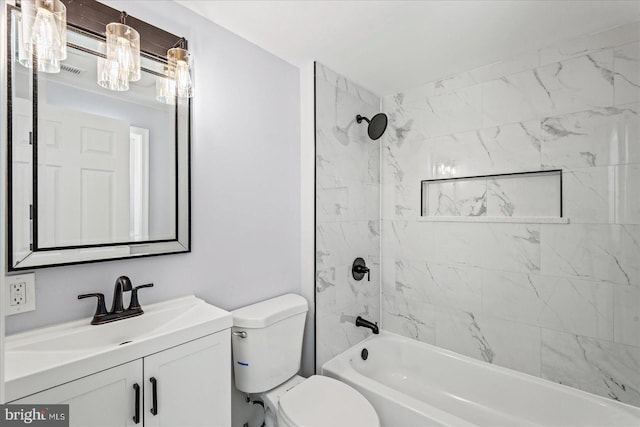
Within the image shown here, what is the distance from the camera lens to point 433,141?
7.87ft

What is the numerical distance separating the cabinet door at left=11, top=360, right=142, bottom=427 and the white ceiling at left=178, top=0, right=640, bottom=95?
1598 millimetres

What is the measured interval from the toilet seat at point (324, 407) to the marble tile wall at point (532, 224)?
998mm

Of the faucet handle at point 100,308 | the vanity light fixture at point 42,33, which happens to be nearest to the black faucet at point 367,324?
the faucet handle at point 100,308

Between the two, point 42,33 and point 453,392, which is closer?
point 42,33

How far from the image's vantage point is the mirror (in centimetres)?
112

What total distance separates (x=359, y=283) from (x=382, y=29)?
168 centimetres

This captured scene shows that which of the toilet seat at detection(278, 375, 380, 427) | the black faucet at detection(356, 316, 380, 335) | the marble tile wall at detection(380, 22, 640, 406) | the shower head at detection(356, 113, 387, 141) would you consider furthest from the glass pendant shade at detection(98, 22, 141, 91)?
the black faucet at detection(356, 316, 380, 335)

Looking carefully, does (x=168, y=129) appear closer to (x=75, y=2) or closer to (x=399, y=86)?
(x=75, y=2)

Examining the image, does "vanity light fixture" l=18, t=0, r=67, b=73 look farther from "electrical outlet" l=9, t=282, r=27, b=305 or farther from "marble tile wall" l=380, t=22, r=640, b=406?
"marble tile wall" l=380, t=22, r=640, b=406

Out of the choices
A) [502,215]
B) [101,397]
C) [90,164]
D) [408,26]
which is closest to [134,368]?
[101,397]

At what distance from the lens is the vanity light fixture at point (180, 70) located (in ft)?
4.87

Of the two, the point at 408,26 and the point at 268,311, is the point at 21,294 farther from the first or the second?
the point at 408,26

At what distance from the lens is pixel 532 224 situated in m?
1.98

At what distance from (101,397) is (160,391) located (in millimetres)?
196
